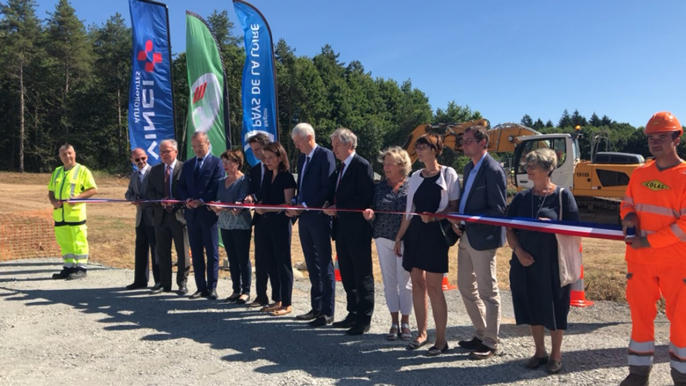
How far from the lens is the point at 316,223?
18.2ft

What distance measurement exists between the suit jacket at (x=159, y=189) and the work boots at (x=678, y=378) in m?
5.93

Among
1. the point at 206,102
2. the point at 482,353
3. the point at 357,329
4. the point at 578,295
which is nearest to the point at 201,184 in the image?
the point at 357,329

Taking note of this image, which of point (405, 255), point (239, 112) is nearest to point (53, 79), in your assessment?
point (239, 112)

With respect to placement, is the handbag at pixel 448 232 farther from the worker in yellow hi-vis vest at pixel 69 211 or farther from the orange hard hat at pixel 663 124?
the worker in yellow hi-vis vest at pixel 69 211

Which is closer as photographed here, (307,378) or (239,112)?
(307,378)

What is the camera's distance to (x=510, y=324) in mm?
5688

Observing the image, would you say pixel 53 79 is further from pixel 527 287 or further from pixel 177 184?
pixel 527 287

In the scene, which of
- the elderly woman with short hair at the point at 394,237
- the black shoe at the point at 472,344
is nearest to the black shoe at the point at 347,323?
the elderly woman with short hair at the point at 394,237

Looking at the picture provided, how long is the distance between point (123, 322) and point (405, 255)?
332 centimetres

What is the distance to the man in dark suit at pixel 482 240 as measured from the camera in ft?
14.0

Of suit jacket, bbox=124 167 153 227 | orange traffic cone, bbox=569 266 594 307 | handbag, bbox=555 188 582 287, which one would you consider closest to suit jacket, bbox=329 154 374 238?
handbag, bbox=555 188 582 287

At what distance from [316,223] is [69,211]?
487 cm

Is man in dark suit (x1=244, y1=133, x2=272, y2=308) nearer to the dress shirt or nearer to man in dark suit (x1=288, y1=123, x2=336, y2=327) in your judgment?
man in dark suit (x1=288, y1=123, x2=336, y2=327)

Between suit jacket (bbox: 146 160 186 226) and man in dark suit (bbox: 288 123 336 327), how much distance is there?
2.24m
